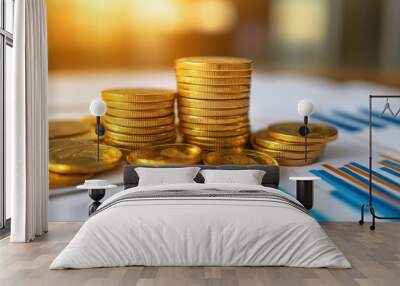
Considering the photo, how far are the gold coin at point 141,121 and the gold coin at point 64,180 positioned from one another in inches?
26.1

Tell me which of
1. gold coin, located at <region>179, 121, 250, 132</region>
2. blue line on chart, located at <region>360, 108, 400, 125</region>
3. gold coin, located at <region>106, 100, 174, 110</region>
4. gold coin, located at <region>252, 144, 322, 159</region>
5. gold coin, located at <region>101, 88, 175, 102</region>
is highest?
gold coin, located at <region>101, 88, 175, 102</region>

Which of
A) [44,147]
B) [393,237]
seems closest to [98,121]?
[44,147]

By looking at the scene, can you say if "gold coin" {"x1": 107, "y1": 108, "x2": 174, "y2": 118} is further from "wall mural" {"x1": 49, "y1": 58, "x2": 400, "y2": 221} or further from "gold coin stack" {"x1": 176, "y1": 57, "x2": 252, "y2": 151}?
"gold coin stack" {"x1": 176, "y1": 57, "x2": 252, "y2": 151}

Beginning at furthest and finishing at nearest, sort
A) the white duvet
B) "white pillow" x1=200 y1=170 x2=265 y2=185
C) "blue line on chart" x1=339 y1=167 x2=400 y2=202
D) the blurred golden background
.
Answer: the blurred golden background → "blue line on chart" x1=339 y1=167 x2=400 y2=202 → "white pillow" x1=200 y1=170 x2=265 y2=185 → the white duvet

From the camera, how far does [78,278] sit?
4.93 m

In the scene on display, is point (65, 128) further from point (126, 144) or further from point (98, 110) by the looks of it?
point (126, 144)

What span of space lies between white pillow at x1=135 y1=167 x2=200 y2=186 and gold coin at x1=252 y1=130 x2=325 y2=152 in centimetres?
83

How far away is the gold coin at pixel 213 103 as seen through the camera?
296 inches

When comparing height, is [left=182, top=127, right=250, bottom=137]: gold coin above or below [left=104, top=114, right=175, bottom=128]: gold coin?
below

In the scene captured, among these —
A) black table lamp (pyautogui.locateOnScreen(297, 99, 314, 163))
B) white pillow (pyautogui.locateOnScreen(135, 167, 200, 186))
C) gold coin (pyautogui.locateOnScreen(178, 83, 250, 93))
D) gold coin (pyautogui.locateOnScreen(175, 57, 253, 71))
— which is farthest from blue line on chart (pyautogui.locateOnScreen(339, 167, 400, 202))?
white pillow (pyautogui.locateOnScreen(135, 167, 200, 186))

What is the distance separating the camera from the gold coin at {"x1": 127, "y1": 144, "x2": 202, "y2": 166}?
24.9 ft

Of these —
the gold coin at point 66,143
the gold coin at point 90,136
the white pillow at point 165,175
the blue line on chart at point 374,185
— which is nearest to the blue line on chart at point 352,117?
the blue line on chart at point 374,185

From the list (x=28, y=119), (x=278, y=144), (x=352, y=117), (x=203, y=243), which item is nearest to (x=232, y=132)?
(x=278, y=144)

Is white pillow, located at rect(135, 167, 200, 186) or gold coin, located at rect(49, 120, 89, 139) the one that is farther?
gold coin, located at rect(49, 120, 89, 139)
